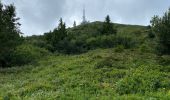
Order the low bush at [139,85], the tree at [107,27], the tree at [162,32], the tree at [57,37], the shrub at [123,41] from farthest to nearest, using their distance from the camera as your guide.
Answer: the tree at [107,27]
the tree at [57,37]
the shrub at [123,41]
the tree at [162,32]
the low bush at [139,85]

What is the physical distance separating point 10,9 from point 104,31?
39702 millimetres

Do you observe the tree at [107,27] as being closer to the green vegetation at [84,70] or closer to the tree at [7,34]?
the green vegetation at [84,70]

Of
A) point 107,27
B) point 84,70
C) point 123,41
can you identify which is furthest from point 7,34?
point 107,27

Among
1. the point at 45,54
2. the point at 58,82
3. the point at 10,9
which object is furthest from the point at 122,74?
the point at 45,54

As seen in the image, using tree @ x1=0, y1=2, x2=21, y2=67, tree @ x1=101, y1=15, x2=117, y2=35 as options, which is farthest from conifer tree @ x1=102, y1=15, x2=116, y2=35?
tree @ x1=0, y1=2, x2=21, y2=67

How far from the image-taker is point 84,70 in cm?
3269

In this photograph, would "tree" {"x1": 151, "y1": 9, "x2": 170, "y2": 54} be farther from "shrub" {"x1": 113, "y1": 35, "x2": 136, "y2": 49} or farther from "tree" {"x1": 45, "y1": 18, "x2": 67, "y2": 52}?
"tree" {"x1": 45, "y1": 18, "x2": 67, "y2": 52}

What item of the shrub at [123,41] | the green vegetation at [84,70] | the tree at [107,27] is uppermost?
the tree at [107,27]

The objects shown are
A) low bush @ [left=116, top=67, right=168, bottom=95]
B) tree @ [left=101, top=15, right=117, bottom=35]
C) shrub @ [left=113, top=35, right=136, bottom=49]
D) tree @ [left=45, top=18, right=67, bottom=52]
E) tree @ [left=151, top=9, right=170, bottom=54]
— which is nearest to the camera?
low bush @ [left=116, top=67, right=168, bottom=95]

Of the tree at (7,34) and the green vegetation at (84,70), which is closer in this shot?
the green vegetation at (84,70)

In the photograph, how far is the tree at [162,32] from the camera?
45.2 meters

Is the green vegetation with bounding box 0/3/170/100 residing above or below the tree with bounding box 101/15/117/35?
below

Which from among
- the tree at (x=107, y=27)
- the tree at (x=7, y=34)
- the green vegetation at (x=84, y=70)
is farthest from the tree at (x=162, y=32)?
the tree at (x=107, y=27)

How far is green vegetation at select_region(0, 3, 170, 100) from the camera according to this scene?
19.9 meters
